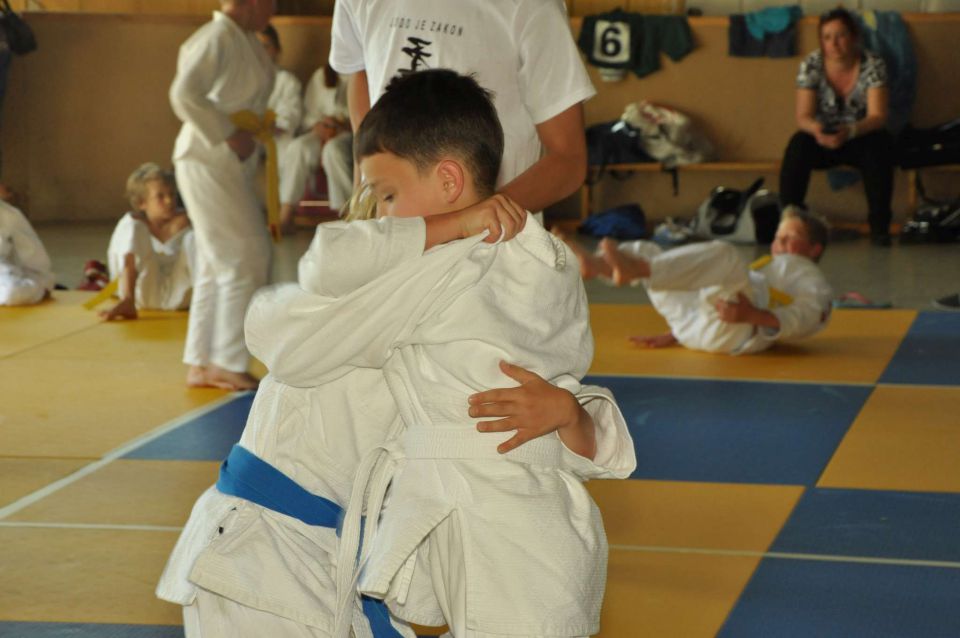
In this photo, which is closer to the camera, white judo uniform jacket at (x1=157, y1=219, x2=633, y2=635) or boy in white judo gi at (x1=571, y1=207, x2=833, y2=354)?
white judo uniform jacket at (x1=157, y1=219, x2=633, y2=635)

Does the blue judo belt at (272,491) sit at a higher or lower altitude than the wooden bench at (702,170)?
higher

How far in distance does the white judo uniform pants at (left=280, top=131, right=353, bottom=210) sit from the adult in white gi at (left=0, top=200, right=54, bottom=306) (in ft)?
10.9

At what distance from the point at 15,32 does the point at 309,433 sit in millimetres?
10429

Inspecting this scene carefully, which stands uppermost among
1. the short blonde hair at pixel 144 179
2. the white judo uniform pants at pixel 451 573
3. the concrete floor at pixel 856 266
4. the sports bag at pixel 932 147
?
Answer: the white judo uniform pants at pixel 451 573

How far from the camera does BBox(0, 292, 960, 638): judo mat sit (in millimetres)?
3000

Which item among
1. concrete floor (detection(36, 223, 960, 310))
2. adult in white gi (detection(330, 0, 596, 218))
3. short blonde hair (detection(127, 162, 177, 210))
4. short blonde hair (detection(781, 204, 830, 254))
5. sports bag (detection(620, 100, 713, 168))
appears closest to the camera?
adult in white gi (detection(330, 0, 596, 218))

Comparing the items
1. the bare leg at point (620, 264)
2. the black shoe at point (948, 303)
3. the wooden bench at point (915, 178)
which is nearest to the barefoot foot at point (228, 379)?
the bare leg at point (620, 264)

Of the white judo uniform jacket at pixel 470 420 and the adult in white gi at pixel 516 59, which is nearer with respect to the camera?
the white judo uniform jacket at pixel 470 420

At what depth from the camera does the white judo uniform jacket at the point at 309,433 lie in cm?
179

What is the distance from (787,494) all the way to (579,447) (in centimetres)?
208

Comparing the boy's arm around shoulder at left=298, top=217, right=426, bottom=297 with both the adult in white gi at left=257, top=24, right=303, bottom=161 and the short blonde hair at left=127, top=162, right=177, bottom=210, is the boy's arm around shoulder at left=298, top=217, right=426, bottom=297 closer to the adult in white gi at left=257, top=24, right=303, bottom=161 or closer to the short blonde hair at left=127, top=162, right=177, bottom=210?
the short blonde hair at left=127, top=162, right=177, bottom=210

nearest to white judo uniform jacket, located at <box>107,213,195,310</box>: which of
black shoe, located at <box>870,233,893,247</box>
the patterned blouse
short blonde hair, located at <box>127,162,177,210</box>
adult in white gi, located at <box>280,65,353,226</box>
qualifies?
short blonde hair, located at <box>127,162,177,210</box>

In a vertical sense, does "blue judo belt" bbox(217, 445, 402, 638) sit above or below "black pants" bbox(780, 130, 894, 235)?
above

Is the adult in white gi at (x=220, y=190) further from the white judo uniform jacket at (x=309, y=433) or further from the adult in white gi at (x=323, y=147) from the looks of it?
the adult in white gi at (x=323, y=147)
